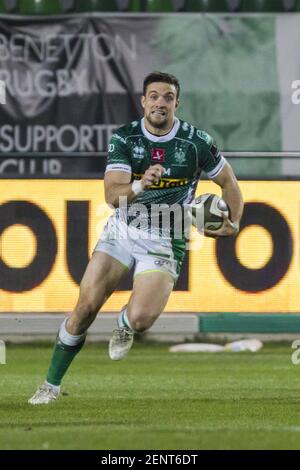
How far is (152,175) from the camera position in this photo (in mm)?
8641

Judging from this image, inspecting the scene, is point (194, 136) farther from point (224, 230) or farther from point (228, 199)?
point (224, 230)

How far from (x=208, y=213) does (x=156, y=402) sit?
1266 millimetres

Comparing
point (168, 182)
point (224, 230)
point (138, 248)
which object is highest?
point (168, 182)

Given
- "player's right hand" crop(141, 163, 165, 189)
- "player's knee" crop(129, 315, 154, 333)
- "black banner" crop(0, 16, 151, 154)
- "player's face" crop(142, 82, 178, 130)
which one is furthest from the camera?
"black banner" crop(0, 16, 151, 154)

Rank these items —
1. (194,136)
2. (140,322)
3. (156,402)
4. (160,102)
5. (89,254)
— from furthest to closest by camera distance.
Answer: (89,254)
(156,402)
(194,136)
(160,102)
(140,322)

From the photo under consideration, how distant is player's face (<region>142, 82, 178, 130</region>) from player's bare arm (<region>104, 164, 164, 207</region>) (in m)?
0.35

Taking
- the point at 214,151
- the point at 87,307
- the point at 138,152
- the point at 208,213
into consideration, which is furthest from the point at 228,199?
the point at 87,307

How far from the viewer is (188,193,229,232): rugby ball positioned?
949 centimetres

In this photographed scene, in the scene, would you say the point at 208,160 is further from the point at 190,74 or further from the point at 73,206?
the point at 190,74

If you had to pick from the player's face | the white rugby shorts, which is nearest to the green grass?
the white rugby shorts

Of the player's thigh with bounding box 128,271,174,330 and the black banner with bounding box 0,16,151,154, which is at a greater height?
the black banner with bounding box 0,16,151,154

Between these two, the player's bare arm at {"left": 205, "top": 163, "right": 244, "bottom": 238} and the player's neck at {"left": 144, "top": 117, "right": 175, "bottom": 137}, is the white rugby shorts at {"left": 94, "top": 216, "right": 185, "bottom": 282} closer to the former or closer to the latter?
the player's bare arm at {"left": 205, "top": 163, "right": 244, "bottom": 238}
